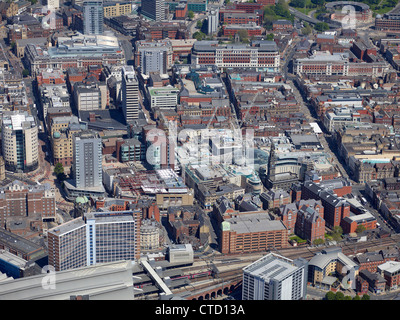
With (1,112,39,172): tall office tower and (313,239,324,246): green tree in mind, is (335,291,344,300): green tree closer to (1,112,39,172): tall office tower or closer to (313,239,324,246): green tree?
(313,239,324,246): green tree

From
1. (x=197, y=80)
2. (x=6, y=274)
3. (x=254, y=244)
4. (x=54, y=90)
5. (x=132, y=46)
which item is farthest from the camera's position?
(x=132, y=46)

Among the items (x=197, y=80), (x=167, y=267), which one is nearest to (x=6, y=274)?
(x=167, y=267)

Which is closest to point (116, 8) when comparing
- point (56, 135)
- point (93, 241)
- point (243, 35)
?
point (243, 35)

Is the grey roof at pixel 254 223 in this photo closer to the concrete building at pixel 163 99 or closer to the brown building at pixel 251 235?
the brown building at pixel 251 235

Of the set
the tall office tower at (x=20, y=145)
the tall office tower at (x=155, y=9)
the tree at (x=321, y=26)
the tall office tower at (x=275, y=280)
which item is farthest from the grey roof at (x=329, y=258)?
the tall office tower at (x=155, y=9)

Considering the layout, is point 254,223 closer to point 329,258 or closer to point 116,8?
point 329,258
